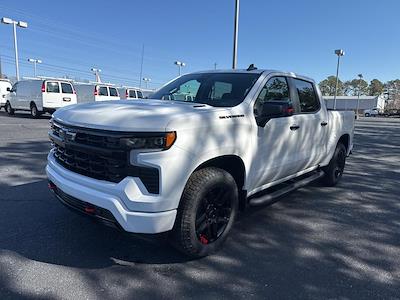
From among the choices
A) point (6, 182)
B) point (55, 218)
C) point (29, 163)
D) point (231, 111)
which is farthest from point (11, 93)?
point (231, 111)

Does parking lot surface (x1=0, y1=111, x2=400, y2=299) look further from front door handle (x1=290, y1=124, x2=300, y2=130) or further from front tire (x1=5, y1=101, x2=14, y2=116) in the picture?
front tire (x1=5, y1=101, x2=14, y2=116)

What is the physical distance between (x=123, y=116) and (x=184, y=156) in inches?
24.2

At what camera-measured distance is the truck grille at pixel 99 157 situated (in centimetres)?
275

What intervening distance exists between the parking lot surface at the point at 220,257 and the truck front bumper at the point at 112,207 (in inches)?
7.5

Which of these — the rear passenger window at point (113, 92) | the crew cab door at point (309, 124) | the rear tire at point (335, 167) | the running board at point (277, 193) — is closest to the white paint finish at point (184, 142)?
the running board at point (277, 193)

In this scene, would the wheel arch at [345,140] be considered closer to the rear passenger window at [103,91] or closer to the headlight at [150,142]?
the headlight at [150,142]

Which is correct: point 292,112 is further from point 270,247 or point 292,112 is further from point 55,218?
point 55,218

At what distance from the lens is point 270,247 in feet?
12.1

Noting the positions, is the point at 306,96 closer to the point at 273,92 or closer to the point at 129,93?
the point at 273,92

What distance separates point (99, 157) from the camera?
114 inches

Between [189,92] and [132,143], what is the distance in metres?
1.85

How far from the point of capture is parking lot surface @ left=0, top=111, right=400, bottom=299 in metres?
2.83

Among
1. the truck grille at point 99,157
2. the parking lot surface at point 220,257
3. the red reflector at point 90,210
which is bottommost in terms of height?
the parking lot surface at point 220,257

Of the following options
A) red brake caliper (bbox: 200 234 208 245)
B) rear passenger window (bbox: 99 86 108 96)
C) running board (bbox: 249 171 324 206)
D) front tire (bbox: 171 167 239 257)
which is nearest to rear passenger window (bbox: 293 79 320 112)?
running board (bbox: 249 171 324 206)
